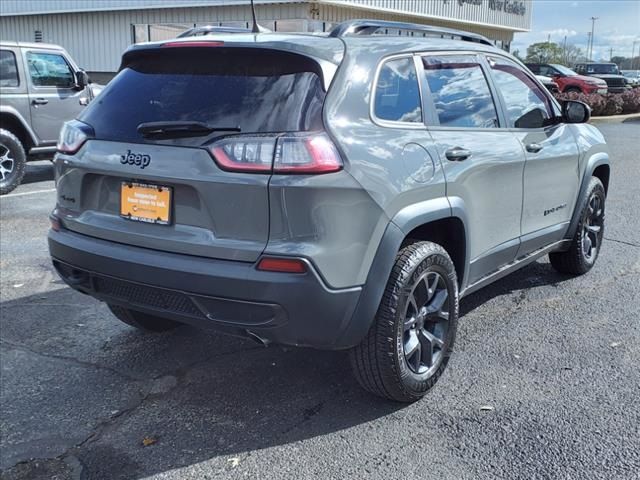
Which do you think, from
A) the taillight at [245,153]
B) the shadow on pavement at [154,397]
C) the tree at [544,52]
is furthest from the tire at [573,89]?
the tree at [544,52]

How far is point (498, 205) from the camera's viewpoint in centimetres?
402

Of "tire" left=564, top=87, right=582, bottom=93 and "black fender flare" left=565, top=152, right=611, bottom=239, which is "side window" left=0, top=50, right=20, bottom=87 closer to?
"black fender flare" left=565, top=152, right=611, bottom=239

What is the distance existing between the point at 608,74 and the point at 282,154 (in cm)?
3097

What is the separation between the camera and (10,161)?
9.18 m

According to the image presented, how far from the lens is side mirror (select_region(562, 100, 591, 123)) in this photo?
479cm

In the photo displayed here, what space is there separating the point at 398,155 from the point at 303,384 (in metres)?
1.34

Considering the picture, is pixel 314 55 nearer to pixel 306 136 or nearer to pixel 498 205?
pixel 306 136

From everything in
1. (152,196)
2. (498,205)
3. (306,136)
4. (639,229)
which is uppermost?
(306,136)

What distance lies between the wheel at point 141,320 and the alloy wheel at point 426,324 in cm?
153

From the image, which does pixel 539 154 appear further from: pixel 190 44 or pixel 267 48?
pixel 190 44

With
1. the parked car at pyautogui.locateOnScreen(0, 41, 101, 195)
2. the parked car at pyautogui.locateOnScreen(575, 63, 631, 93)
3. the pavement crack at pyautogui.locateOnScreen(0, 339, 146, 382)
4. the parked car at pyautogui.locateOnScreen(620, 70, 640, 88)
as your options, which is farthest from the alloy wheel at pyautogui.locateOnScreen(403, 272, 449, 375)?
the parked car at pyautogui.locateOnScreen(620, 70, 640, 88)

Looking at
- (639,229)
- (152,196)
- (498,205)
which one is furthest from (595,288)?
(152,196)

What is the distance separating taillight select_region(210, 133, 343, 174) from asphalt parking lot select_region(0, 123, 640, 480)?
124cm

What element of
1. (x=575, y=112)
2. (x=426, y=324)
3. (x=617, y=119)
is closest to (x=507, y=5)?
(x=617, y=119)
